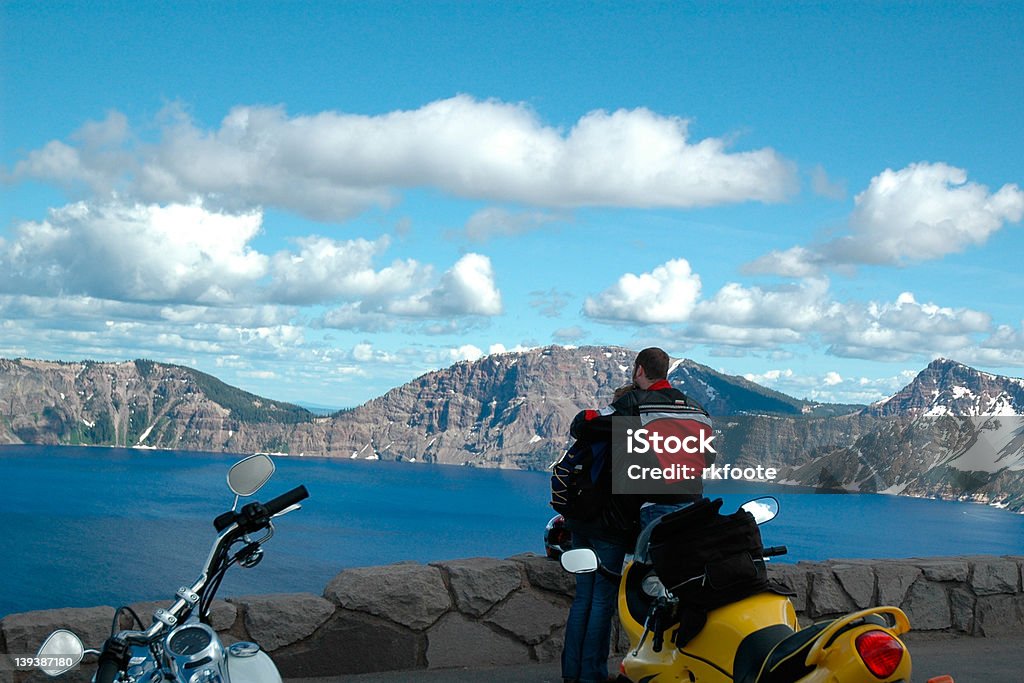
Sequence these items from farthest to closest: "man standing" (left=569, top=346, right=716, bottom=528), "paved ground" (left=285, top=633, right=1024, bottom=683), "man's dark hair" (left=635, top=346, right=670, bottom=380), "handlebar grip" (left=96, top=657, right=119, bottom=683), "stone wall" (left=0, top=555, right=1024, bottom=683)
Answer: "paved ground" (left=285, top=633, right=1024, bottom=683) < "man's dark hair" (left=635, top=346, right=670, bottom=380) < "stone wall" (left=0, top=555, right=1024, bottom=683) < "man standing" (left=569, top=346, right=716, bottom=528) < "handlebar grip" (left=96, top=657, right=119, bottom=683)

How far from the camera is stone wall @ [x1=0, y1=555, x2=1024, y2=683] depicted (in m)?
4.90

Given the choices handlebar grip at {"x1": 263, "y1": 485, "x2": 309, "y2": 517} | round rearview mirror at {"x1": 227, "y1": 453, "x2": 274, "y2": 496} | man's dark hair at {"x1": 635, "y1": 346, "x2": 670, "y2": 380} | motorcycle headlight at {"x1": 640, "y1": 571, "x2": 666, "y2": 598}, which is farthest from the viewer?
man's dark hair at {"x1": 635, "y1": 346, "x2": 670, "y2": 380}

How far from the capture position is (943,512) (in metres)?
92.0

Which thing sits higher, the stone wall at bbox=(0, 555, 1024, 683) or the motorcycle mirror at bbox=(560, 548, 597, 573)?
the motorcycle mirror at bbox=(560, 548, 597, 573)

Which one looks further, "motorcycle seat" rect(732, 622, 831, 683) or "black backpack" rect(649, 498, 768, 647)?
"black backpack" rect(649, 498, 768, 647)

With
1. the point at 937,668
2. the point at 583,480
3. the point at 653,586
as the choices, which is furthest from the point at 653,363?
the point at 937,668

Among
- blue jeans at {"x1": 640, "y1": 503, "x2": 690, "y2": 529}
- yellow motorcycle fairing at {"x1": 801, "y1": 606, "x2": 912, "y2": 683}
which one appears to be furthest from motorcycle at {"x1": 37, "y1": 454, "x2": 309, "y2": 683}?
blue jeans at {"x1": 640, "y1": 503, "x2": 690, "y2": 529}

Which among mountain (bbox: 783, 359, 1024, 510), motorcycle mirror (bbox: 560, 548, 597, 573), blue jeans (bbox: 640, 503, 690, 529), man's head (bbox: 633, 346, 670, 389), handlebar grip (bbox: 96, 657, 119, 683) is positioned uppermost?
man's head (bbox: 633, 346, 670, 389)

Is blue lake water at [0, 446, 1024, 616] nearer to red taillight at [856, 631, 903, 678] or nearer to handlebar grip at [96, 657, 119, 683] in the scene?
handlebar grip at [96, 657, 119, 683]

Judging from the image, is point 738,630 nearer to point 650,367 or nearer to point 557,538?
point 650,367

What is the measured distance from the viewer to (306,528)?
63875 mm

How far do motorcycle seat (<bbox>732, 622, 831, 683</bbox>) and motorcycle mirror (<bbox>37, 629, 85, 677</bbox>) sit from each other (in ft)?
5.91

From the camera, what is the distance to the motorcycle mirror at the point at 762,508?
349cm

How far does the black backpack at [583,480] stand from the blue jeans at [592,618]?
19 cm
